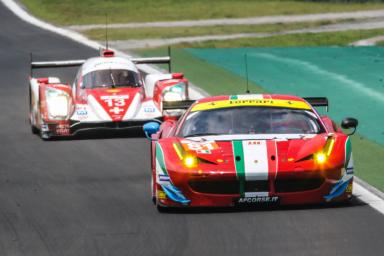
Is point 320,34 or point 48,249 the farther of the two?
point 320,34

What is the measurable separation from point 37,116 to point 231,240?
9.99 m

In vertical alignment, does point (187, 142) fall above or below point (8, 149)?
above

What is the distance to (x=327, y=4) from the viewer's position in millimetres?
51812

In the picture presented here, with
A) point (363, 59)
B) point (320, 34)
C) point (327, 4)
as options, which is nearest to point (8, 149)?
point (363, 59)

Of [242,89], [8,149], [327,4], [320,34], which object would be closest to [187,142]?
[8,149]

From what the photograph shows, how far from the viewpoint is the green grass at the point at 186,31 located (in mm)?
41750

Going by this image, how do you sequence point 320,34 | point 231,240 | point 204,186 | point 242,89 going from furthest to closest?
point 320,34
point 242,89
point 204,186
point 231,240

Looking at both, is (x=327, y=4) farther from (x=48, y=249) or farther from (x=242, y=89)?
(x=48, y=249)

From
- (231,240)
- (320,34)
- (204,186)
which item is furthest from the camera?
(320,34)

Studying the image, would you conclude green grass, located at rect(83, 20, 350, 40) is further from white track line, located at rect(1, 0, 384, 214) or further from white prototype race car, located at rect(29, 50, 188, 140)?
white prototype race car, located at rect(29, 50, 188, 140)

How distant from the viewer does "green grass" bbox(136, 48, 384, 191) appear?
52.8ft

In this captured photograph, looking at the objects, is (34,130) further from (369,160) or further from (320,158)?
(320,158)

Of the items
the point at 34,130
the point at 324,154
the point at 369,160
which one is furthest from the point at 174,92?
the point at 324,154

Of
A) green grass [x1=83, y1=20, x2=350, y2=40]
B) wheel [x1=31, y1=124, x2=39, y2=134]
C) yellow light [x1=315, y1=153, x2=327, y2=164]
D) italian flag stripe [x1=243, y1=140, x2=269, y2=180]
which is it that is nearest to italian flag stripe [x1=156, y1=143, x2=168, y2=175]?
italian flag stripe [x1=243, y1=140, x2=269, y2=180]
